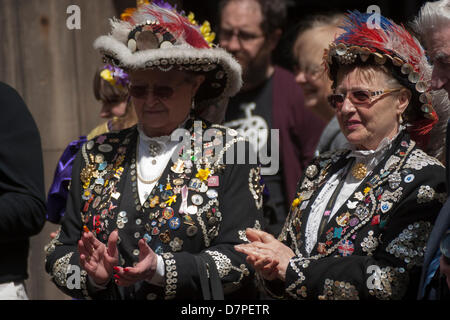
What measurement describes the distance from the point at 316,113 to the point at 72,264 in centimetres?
220

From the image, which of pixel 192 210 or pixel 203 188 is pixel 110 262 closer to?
pixel 192 210

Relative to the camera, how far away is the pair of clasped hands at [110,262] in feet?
10.8

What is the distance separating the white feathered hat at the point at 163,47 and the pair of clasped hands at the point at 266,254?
0.95m

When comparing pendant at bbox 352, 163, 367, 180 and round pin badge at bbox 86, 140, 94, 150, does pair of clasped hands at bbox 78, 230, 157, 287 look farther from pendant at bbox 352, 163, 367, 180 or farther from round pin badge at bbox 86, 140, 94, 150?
pendant at bbox 352, 163, 367, 180

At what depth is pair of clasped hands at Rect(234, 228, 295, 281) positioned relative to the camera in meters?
3.21

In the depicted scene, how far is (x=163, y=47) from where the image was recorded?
3.78 meters

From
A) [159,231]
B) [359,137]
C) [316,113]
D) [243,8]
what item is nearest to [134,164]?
[159,231]

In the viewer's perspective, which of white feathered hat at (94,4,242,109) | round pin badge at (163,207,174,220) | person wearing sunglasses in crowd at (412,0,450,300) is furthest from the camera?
white feathered hat at (94,4,242,109)

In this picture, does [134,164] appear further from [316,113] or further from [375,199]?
[316,113]

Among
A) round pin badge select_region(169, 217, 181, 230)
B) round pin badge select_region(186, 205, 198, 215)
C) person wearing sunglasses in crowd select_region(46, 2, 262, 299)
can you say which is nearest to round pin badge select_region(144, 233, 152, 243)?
person wearing sunglasses in crowd select_region(46, 2, 262, 299)

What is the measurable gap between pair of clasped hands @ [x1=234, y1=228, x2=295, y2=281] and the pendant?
0.45 meters

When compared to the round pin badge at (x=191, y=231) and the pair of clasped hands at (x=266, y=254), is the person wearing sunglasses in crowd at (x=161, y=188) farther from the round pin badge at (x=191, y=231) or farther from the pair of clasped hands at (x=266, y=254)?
the pair of clasped hands at (x=266, y=254)

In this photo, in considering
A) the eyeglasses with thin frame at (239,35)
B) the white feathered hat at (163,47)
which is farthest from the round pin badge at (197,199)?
the eyeglasses with thin frame at (239,35)

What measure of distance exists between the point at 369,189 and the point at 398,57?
59 cm
